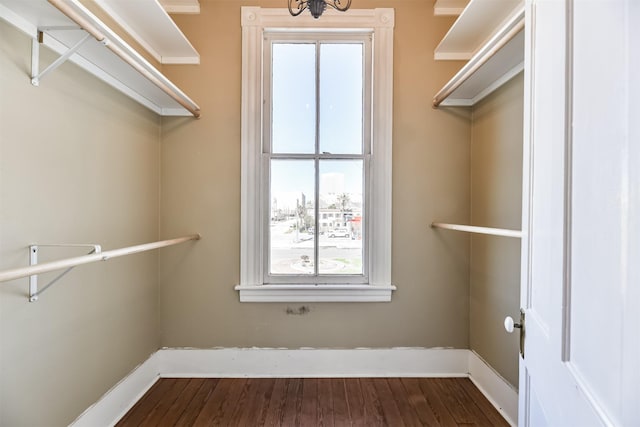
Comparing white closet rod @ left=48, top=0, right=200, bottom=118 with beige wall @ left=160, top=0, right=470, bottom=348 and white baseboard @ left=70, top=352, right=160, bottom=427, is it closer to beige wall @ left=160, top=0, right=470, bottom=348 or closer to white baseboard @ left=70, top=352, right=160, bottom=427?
beige wall @ left=160, top=0, right=470, bottom=348

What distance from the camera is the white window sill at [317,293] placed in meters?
2.06

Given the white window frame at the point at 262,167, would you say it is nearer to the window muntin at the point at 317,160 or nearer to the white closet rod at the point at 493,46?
the window muntin at the point at 317,160

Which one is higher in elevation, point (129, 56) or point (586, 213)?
point (129, 56)

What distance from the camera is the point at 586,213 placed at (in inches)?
19.8

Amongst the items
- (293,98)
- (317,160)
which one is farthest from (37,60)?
(317,160)

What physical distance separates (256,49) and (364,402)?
93.9 inches

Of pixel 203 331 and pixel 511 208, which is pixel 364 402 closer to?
pixel 203 331

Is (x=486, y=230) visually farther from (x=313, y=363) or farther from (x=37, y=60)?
(x=37, y=60)

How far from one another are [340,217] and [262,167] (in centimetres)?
66

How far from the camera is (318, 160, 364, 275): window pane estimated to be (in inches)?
84.8

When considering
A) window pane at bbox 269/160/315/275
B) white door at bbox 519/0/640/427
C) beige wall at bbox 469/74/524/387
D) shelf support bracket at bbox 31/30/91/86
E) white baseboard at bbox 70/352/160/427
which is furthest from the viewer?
window pane at bbox 269/160/315/275

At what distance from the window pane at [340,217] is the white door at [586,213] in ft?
4.63

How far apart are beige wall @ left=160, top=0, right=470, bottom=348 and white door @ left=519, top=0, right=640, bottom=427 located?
1.33 metres

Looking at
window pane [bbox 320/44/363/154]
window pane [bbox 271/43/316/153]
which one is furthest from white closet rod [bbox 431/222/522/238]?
window pane [bbox 271/43/316/153]
